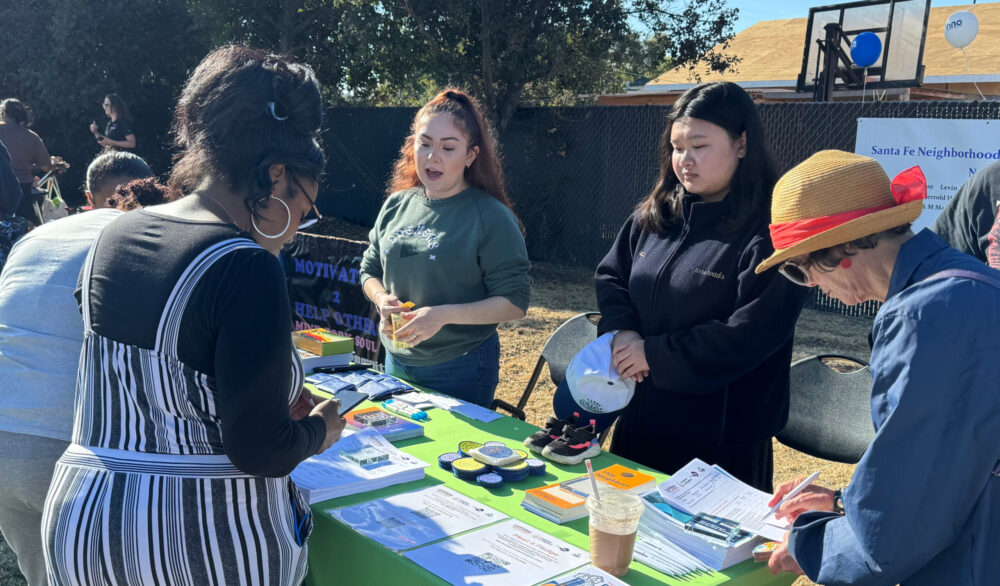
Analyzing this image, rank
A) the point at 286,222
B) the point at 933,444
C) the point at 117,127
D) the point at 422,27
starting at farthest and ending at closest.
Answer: the point at 117,127 < the point at 422,27 < the point at 286,222 < the point at 933,444

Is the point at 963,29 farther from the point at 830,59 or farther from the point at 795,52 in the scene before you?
the point at 795,52

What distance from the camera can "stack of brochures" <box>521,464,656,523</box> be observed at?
183cm

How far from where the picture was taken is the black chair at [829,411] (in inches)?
108

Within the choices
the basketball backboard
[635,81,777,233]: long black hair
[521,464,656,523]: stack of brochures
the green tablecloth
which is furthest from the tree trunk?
[521,464,656,523]: stack of brochures

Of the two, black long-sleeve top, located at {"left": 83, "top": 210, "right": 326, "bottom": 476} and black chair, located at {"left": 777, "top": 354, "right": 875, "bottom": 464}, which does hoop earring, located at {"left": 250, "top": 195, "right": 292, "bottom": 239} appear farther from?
black chair, located at {"left": 777, "top": 354, "right": 875, "bottom": 464}

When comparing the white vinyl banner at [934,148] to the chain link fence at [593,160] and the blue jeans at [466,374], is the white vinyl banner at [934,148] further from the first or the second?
the blue jeans at [466,374]

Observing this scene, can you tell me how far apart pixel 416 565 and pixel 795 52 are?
59.8ft

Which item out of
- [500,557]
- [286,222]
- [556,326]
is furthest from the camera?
[556,326]

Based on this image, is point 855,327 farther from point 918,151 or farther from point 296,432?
point 296,432

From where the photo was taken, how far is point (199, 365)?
1334 millimetres

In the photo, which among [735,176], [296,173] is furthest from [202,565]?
[735,176]

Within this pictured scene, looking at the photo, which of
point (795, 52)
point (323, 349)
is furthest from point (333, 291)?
point (795, 52)

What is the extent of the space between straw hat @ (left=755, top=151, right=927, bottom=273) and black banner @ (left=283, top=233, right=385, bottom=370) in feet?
8.15

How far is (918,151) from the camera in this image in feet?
22.1
